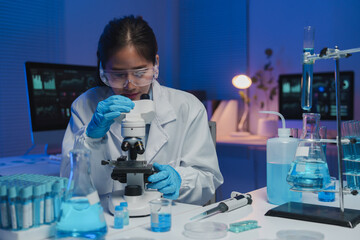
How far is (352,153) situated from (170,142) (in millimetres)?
769

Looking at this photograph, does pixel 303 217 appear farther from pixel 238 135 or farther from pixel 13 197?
pixel 238 135

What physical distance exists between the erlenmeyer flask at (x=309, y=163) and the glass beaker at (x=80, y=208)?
0.55 metres

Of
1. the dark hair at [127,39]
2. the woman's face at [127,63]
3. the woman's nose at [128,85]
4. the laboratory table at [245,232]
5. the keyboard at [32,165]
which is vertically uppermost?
the dark hair at [127,39]

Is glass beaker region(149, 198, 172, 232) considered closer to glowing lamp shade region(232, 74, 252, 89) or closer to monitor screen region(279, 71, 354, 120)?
monitor screen region(279, 71, 354, 120)

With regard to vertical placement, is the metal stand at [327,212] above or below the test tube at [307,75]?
below

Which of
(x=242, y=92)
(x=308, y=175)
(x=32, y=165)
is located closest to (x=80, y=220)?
(x=308, y=175)

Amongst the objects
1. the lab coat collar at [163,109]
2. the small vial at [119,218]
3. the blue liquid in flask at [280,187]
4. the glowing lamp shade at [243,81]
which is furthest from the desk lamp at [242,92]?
the small vial at [119,218]

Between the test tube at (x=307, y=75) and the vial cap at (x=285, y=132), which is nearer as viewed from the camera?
the test tube at (x=307, y=75)

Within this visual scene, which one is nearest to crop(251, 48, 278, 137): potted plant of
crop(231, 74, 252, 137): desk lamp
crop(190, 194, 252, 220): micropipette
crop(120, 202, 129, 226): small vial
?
crop(231, 74, 252, 137): desk lamp

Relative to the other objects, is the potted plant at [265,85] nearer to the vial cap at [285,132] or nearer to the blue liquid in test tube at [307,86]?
the vial cap at [285,132]

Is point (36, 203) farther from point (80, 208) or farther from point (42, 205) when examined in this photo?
point (80, 208)

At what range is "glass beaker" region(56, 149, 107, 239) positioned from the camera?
0.89m

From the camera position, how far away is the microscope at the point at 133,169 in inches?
44.6

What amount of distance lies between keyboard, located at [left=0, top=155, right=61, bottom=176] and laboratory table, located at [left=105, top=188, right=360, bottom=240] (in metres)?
1.09
